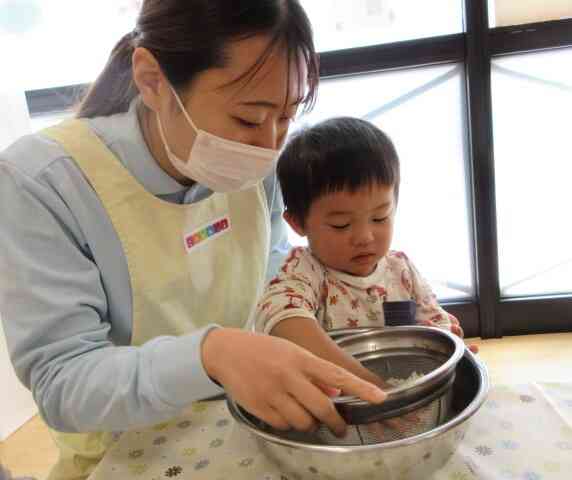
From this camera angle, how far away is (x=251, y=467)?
70 centimetres

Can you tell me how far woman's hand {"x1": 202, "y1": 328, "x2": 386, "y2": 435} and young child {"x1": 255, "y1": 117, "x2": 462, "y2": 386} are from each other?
0.35m

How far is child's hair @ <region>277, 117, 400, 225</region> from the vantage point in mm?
1017

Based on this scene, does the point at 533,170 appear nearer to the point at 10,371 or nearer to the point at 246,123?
the point at 246,123

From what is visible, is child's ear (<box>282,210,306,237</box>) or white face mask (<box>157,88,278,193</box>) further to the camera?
child's ear (<box>282,210,306,237</box>)

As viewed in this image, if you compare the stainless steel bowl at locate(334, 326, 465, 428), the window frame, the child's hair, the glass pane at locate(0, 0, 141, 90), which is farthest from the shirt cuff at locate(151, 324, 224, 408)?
the glass pane at locate(0, 0, 141, 90)

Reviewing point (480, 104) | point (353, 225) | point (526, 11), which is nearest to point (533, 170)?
point (480, 104)

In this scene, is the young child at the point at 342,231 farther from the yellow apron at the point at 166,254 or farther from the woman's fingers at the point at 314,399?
the woman's fingers at the point at 314,399

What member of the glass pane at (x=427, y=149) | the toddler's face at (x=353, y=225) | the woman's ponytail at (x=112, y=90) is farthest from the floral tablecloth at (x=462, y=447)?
the glass pane at (x=427, y=149)

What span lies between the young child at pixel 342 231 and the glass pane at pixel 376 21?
3.91 ft

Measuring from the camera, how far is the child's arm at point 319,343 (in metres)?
0.78

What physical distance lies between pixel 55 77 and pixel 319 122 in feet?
5.36

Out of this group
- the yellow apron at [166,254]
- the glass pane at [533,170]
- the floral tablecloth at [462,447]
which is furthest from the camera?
the glass pane at [533,170]

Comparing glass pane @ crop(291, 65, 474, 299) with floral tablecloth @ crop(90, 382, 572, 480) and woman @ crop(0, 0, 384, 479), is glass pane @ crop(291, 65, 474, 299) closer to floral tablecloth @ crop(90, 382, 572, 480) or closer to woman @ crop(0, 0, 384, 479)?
woman @ crop(0, 0, 384, 479)

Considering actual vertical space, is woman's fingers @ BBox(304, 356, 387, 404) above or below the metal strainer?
above
